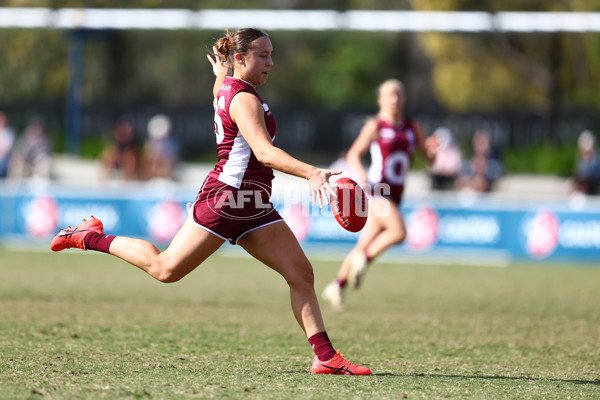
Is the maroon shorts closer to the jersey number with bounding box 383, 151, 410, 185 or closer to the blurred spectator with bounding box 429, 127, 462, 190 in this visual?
the jersey number with bounding box 383, 151, 410, 185

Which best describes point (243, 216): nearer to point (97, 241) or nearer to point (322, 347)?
point (322, 347)

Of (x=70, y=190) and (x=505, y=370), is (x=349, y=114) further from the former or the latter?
(x=505, y=370)

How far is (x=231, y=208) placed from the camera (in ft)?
18.5

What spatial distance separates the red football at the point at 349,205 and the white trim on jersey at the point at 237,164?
610mm

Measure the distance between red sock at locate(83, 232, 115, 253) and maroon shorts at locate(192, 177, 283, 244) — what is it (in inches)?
27.7

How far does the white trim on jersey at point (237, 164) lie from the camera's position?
18.6 ft

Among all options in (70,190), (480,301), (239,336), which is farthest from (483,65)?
(239,336)

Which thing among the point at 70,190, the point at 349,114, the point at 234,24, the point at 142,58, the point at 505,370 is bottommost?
the point at 505,370

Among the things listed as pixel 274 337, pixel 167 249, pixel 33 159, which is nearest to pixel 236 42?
pixel 167 249

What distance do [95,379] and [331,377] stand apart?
4.59 ft

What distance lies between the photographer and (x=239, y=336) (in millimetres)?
7512

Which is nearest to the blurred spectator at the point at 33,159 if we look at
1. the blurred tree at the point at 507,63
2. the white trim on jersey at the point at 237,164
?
the blurred tree at the point at 507,63

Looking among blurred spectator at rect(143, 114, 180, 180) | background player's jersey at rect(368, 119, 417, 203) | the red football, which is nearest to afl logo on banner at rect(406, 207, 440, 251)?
background player's jersey at rect(368, 119, 417, 203)

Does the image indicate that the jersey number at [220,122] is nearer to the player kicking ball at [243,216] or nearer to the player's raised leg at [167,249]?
the player kicking ball at [243,216]
